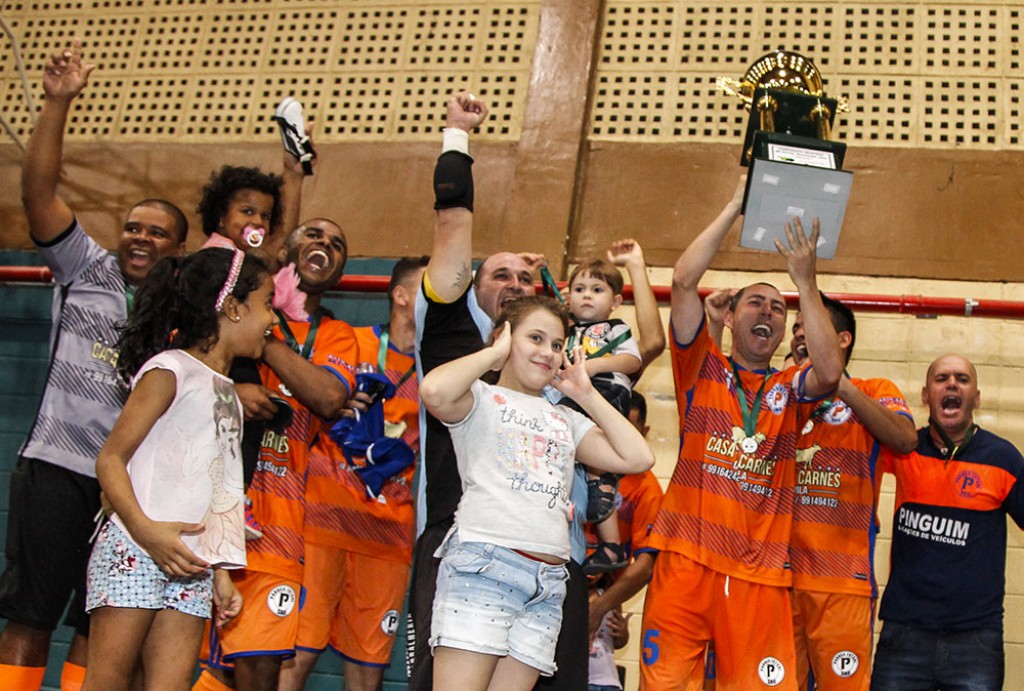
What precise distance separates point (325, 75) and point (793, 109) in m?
3.77

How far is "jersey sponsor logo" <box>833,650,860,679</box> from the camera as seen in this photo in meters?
4.40

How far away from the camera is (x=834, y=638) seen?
14.6ft

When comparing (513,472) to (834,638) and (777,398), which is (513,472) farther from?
(834,638)

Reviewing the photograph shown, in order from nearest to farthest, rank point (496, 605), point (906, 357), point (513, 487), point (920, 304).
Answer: point (496, 605), point (513, 487), point (920, 304), point (906, 357)

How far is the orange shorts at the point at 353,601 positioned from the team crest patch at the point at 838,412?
1895 mm

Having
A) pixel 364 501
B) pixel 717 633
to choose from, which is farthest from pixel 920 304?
pixel 364 501

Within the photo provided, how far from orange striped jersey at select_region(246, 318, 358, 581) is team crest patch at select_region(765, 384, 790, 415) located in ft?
5.46

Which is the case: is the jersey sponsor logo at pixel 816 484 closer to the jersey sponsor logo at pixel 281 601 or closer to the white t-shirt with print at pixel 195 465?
the jersey sponsor logo at pixel 281 601

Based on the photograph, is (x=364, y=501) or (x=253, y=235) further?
(x=253, y=235)

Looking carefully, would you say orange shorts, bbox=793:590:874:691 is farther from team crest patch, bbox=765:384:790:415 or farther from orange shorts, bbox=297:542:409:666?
orange shorts, bbox=297:542:409:666

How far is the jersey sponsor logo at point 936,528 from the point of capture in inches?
181

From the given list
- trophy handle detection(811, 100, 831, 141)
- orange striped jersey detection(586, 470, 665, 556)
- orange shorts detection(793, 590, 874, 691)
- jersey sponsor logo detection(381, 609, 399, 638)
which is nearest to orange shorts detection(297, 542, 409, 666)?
jersey sponsor logo detection(381, 609, 399, 638)

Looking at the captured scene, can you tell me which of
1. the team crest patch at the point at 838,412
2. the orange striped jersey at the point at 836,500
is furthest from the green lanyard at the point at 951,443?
the team crest patch at the point at 838,412

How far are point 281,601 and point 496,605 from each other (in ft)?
4.81
